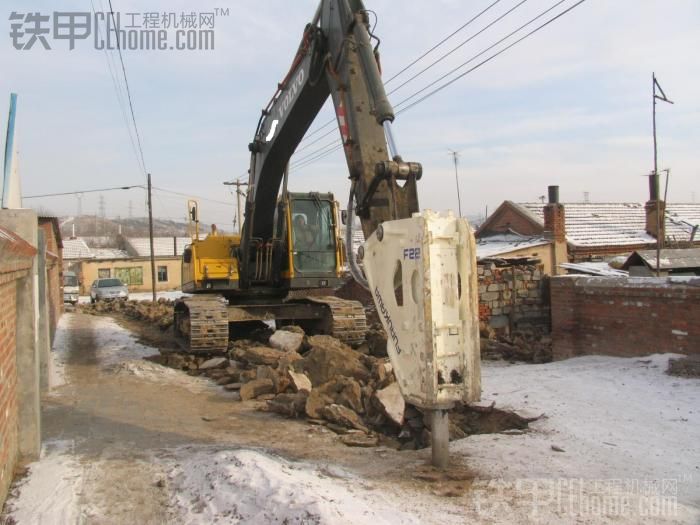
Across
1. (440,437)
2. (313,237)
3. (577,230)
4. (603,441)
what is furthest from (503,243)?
(440,437)

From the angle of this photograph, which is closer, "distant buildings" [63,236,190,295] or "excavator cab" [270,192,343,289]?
"excavator cab" [270,192,343,289]

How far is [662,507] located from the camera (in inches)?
154

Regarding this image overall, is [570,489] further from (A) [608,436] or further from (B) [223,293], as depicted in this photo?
(B) [223,293]

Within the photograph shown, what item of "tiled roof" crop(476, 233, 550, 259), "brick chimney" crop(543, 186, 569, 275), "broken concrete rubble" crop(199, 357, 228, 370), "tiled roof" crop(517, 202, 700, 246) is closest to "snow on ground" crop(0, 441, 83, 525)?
"broken concrete rubble" crop(199, 357, 228, 370)

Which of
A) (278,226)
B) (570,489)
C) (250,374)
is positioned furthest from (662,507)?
(278,226)

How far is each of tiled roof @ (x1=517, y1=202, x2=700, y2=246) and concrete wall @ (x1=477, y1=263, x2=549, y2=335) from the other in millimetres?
10663

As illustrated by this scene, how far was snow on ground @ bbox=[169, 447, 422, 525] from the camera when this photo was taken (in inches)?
139

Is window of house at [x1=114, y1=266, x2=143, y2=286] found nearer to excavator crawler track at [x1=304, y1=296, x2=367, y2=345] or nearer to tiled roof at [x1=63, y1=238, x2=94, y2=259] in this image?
tiled roof at [x1=63, y1=238, x2=94, y2=259]

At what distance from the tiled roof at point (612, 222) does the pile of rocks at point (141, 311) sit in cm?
1623

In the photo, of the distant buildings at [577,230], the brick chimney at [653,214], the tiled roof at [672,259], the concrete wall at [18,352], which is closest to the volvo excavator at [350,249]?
the concrete wall at [18,352]

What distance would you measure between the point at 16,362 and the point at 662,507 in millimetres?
5144

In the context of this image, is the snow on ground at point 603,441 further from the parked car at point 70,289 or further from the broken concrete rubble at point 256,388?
the parked car at point 70,289

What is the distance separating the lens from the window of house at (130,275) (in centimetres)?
4666

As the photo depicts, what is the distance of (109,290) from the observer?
3064 cm
